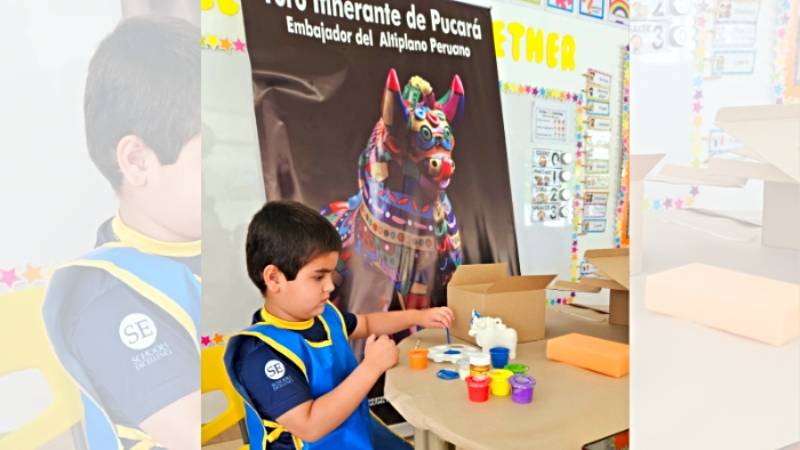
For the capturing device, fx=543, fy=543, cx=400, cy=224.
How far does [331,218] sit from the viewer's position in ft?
5.82

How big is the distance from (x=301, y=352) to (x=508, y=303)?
1.60ft

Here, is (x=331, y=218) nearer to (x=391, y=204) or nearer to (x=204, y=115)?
(x=391, y=204)

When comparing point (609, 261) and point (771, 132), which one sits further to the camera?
point (609, 261)

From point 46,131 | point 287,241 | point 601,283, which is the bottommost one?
point 601,283

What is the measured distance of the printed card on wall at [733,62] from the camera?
0.53 ft

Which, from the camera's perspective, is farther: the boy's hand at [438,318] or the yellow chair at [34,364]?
the boy's hand at [438,318]

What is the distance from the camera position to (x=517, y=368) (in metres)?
1.08

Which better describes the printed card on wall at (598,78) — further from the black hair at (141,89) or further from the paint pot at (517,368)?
the black hair at (141,89)

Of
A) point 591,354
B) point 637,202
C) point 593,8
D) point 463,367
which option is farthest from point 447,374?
point 593,8

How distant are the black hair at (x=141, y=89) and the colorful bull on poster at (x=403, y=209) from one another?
0.85 meters

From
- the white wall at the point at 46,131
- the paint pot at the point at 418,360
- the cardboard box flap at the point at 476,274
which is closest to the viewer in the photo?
the white wall at the point at 46,131

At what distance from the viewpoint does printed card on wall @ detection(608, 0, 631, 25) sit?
2.41 metres

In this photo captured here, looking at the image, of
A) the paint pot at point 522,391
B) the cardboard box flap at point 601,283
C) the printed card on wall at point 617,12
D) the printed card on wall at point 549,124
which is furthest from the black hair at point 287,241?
the printed card on wall at point 617,12

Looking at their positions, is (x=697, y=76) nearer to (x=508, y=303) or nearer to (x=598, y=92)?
(x=508, y=303)
